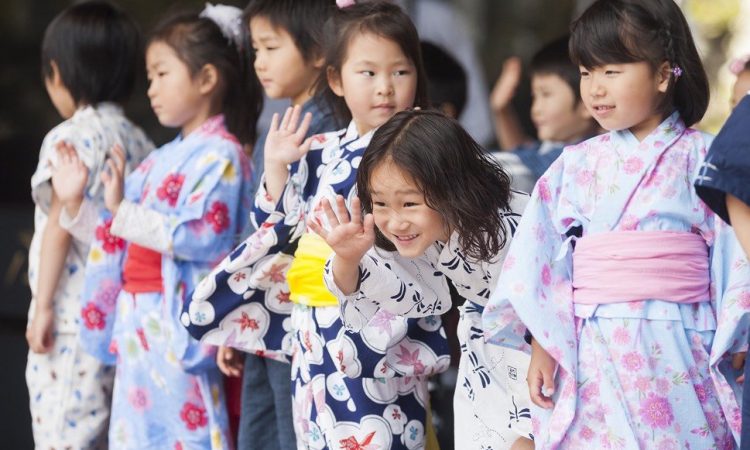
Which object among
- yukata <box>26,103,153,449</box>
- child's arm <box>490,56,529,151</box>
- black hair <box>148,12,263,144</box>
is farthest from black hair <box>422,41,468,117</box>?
yukata <box>26,103,153,449</box>

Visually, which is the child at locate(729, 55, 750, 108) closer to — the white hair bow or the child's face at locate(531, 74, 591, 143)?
the child's face at locate(531, 74, 591, 143)

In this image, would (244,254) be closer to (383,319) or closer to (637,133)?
(383,319)

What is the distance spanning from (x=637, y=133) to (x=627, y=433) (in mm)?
709

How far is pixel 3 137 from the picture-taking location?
691cm

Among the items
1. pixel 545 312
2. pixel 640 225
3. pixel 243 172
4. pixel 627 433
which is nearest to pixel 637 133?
pixel 640 225

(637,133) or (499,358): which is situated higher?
(637,133)

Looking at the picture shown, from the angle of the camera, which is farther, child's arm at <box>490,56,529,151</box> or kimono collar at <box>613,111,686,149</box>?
child's arm at <box>490,56,529,151</box>

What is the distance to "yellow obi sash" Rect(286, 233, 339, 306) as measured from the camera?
3.28 m

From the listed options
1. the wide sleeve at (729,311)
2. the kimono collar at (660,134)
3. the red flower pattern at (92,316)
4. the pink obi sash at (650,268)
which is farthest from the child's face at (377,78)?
the red flower pattern at (92,316)

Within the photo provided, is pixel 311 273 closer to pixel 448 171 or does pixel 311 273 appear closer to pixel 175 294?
pixel 448 171

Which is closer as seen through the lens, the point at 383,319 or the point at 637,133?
the point at 637,133

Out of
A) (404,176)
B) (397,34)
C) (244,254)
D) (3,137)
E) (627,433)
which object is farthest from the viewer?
(3,137)

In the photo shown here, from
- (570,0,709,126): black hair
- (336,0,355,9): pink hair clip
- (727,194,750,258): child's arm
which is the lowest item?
(727,194,750,258): child's arm

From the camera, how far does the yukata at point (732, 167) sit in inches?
93.4
